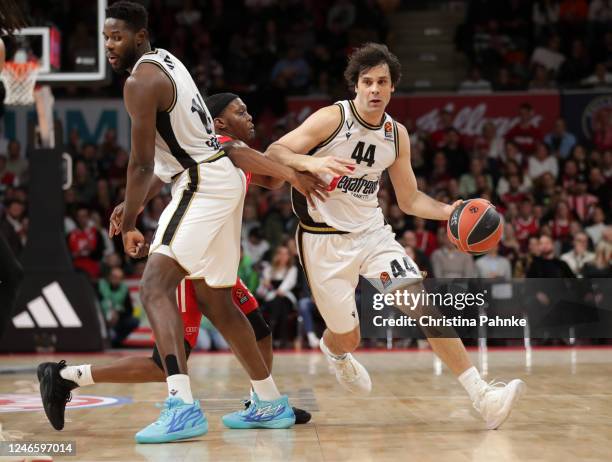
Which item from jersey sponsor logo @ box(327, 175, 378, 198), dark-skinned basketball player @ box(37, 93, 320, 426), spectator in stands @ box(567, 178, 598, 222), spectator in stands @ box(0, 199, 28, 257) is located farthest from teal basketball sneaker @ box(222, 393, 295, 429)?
spectator in stands @ box(567, 178, 598, 222)

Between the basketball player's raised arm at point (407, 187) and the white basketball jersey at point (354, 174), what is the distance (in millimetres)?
58

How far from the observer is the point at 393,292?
5.02m

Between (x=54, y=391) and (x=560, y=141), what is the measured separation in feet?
37.5

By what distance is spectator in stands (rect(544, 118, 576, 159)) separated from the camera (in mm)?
14539

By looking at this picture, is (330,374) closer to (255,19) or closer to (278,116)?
(278,116)

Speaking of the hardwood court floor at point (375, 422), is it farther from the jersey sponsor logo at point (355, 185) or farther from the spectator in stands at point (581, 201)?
the spectator in stands at point (581, 201)

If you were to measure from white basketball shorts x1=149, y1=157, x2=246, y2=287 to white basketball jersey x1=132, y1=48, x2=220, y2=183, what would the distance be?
2.3 inches

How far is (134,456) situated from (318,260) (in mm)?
1704

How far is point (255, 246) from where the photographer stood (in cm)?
1265

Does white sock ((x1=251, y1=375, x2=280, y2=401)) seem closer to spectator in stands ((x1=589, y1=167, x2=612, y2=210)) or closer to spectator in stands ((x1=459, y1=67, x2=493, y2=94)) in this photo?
spectator in stands ((x1=589, y1=167, x2=612, y2=210))

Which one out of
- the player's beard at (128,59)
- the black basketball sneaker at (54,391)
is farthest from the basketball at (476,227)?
the black basketball sneaker at (54,391)

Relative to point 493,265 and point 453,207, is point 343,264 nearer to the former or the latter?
point 453,207

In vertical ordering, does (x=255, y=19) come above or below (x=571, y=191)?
above

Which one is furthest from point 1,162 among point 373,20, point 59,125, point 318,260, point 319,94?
point 318,260
